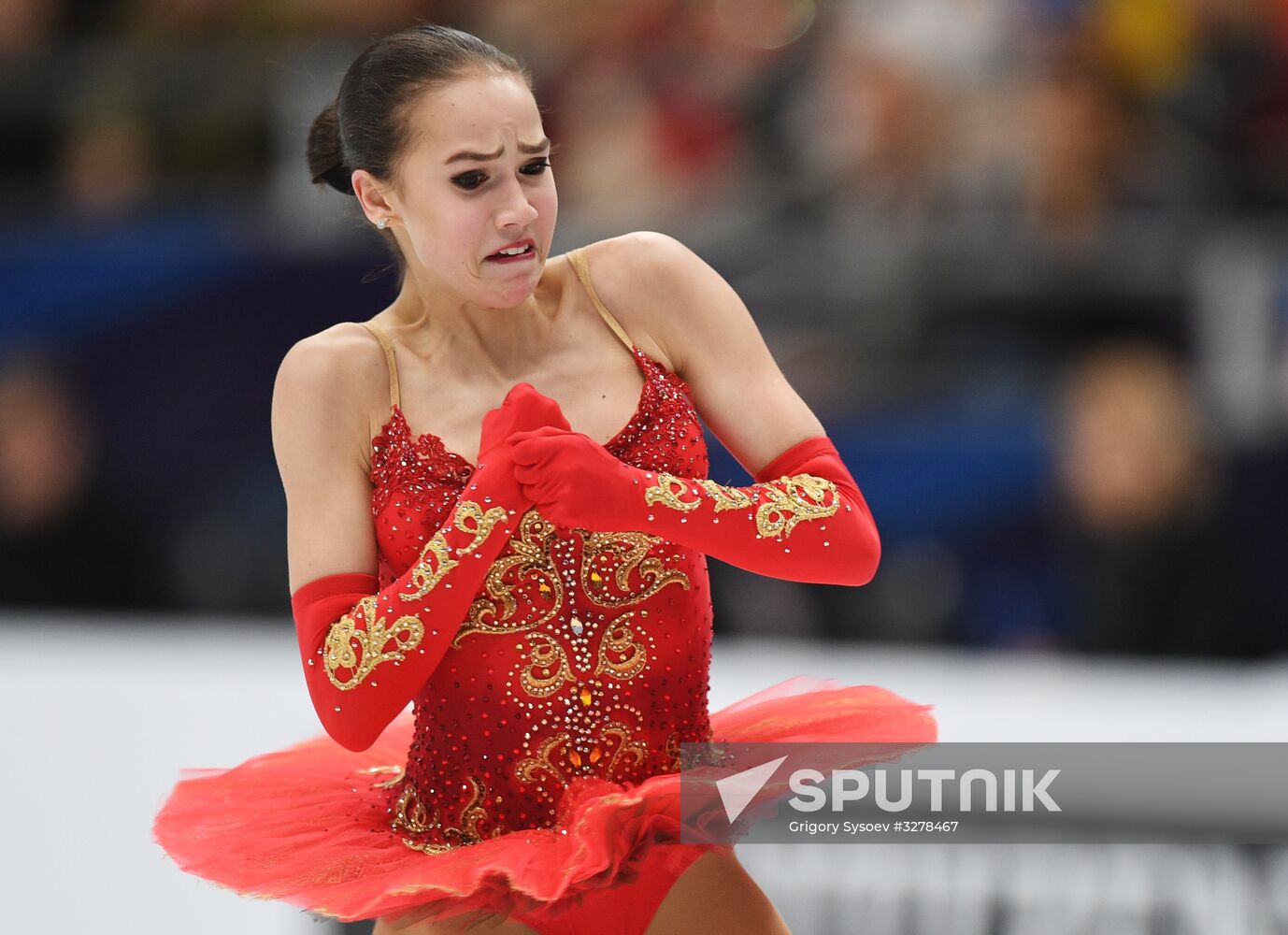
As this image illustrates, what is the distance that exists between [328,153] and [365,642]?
23.5 inches

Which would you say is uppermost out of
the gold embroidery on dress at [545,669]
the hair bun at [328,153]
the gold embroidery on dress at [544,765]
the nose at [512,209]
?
the hair bun at [328,153]

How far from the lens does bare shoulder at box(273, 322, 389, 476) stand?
2016 millimetres

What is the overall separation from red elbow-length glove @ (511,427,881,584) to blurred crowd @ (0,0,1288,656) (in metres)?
2.24

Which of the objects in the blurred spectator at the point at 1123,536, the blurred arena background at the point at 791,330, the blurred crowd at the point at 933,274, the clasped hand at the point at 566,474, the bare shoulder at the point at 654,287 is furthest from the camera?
the blurred crowd at the point at 933,274

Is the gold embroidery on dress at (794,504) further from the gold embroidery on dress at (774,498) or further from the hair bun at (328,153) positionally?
the hair bun at (328,153)

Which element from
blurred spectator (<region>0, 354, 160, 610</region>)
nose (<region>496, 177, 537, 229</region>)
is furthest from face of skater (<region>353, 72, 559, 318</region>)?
blurred spectator (<region>0, 354, 160, 610</region>)

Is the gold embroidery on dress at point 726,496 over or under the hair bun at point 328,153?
under

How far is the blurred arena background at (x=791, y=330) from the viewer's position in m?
3.68

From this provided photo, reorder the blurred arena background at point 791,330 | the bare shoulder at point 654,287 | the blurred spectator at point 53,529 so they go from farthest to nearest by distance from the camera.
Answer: the blurred spectator at point 53,529
the blurred arena background at point 791,330
the bare shoulder at point 654,287

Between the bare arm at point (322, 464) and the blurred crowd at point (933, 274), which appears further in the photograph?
the blurred crowd at point (933, 274)

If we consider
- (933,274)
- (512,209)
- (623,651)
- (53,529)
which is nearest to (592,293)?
(512,209)

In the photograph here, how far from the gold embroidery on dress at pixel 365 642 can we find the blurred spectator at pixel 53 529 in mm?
3117

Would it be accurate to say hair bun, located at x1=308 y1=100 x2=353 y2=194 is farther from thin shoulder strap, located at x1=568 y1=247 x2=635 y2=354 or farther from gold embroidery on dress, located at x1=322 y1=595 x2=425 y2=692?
gold embroidery on dress, located at x1=322 y1=595 x2=425 y2=692

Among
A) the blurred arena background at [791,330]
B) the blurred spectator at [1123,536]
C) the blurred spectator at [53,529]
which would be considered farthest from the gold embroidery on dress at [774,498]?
the blurred spectator at [53,529]
